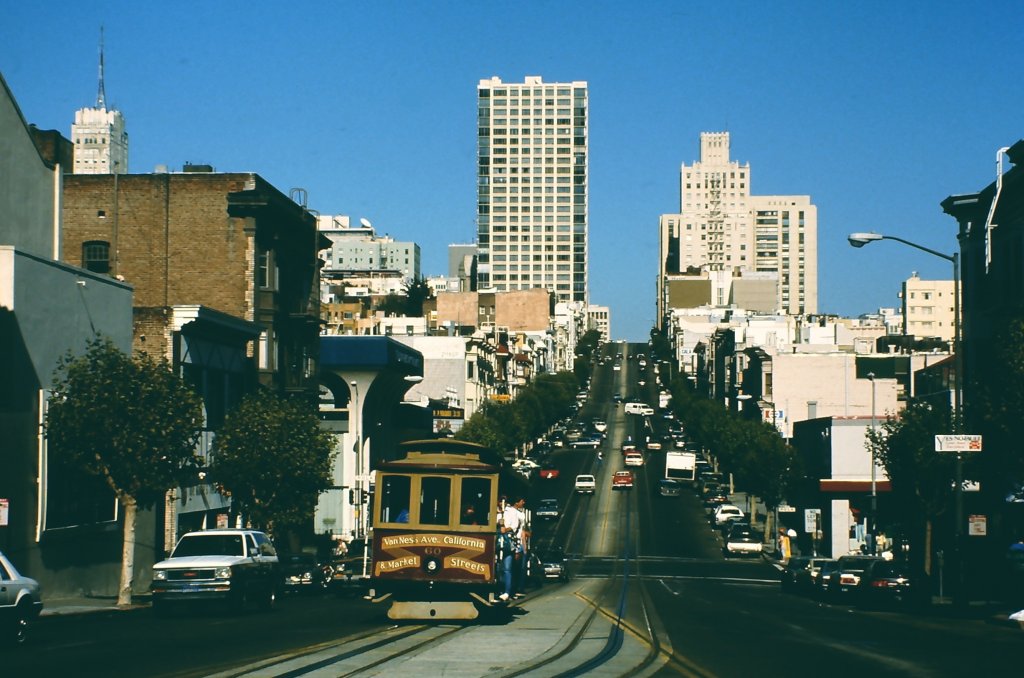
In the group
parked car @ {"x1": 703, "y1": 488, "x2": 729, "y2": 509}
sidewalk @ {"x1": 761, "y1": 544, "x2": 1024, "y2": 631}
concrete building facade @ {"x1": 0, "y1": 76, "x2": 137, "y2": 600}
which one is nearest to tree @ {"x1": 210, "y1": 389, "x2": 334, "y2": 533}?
concrete building facade @ {"x1": 0, "y1": 76, "x2": 137, "y2": 600}

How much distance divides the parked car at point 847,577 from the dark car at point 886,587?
1.94 metres

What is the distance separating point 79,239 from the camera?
6019 cm

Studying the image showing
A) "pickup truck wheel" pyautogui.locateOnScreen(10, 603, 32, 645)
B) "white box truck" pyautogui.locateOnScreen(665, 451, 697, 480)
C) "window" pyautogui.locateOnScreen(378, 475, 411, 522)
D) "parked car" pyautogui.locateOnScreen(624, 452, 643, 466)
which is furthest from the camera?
"parked car" pyautogui.locateOnScreen(624, 452, 643, 466)

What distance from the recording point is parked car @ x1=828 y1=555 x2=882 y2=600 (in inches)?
1631

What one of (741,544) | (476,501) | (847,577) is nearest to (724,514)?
(741,544)

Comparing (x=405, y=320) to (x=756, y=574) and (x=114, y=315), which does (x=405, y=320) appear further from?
(x=114, y=315)

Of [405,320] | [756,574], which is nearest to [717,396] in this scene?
[405,320]

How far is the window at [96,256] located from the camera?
60.0 metres

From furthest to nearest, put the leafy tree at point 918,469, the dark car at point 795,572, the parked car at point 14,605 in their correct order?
the dark car at point 795,572 → the leafy tree at point 918,469 → the parked car at point 14,605

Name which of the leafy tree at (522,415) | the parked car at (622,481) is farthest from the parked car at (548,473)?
the parked car at (622,481)

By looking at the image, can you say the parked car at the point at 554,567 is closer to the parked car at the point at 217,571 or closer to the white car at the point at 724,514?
the parked car at the point at 217,571

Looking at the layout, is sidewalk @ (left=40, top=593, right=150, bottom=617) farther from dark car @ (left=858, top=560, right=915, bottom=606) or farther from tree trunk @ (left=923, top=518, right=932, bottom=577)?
tree trunk @ (left=923, top=518, right=932, bottom=577)

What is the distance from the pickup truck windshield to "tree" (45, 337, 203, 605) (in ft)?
16.1

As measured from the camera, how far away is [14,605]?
2148 centimetres
